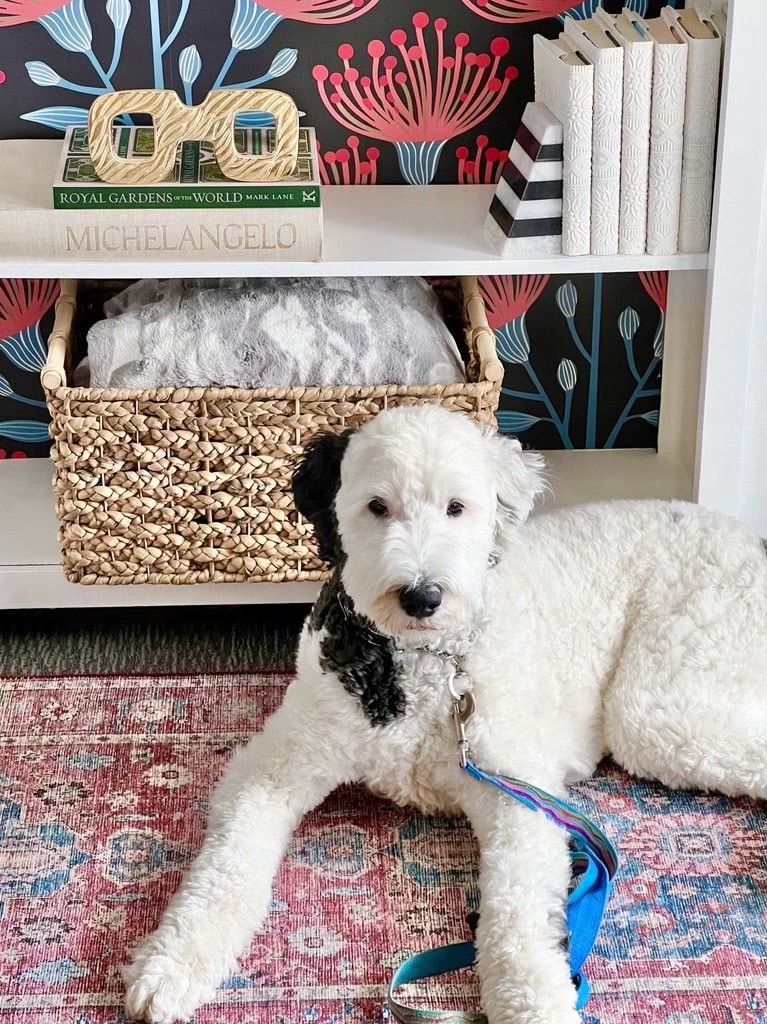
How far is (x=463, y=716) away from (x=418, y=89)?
1.15m

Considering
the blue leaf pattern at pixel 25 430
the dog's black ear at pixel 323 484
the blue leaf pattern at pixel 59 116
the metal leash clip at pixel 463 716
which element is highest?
the blue leaf pattern at pixel 59 116

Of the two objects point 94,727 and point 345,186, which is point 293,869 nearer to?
point 94,727

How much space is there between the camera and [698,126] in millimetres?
1796

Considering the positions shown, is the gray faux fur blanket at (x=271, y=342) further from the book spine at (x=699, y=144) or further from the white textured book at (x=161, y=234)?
the book spine at (x=699, y=144)

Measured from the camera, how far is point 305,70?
2117 millimetres

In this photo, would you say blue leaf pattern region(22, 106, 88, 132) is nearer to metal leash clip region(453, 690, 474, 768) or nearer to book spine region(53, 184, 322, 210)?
book spine region(53, 184, 322, 210)

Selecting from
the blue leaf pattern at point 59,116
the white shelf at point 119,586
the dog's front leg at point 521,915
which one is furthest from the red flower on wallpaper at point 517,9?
the dog's front leg at point 521,915

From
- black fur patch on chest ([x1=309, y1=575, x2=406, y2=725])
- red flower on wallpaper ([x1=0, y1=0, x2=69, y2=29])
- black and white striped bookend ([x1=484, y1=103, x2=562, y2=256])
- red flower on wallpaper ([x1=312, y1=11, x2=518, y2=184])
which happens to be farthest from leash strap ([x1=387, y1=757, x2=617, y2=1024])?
red flower on wallpaper ([x1=0, y1=0, x2=69, y2=29])

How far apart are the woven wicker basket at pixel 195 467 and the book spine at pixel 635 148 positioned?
26 centimetres

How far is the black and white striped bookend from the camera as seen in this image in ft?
5.90

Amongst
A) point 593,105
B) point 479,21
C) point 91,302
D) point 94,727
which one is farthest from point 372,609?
point 479,21

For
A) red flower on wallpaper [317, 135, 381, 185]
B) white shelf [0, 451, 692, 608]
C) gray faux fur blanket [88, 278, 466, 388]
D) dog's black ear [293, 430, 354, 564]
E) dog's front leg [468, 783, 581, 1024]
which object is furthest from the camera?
red flower on wallpaper [317, 135, 381, 185]

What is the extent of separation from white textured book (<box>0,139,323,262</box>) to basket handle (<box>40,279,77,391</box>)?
148 millimetres

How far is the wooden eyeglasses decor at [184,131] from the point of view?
178 centimetres
